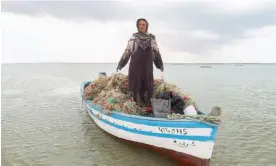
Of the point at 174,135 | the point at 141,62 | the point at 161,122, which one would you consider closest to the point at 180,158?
the point at 174,135

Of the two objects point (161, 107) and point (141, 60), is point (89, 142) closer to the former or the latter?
point (161, 107)

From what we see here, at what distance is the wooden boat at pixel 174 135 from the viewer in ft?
23.1

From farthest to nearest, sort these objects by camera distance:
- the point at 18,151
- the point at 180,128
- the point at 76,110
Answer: the point at 76,110 < the point at 18,151 < the point at 180,128

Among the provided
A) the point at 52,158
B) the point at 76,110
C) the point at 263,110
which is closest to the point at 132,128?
the point at 52,158

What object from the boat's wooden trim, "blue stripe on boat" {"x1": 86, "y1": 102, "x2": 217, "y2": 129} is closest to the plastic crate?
"blue stripe on boat" {"x1": 86, "y1": 102, "x2": 217, "y2": 129}

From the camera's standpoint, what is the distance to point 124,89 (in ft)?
37.3

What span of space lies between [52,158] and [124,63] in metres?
3.81

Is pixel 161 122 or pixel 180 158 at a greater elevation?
pixel 161 122

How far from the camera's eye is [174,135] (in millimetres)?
7547

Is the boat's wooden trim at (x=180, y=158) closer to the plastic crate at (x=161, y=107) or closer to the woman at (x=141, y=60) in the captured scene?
the plastic crate at (x=161, y=107)

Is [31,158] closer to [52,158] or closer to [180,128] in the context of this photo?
[52,158]

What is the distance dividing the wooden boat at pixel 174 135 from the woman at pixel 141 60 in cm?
119

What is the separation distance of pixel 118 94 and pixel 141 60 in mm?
1698

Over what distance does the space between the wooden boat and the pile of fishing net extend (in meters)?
0.42
